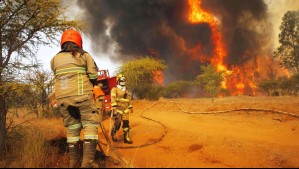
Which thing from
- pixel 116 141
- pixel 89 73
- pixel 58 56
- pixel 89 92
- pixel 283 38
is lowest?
pixel 116 141

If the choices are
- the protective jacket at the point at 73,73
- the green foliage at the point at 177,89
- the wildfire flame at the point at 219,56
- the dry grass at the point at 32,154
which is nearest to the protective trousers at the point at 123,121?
the dry grass at the point at 32,154

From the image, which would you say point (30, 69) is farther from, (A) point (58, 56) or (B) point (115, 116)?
(B) point (115, 116)

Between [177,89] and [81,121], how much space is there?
1364 inches

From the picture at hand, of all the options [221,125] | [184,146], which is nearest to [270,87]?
[221,125]

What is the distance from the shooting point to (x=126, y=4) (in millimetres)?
50219

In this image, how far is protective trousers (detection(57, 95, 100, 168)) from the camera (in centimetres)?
460

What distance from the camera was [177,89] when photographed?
3897 cm

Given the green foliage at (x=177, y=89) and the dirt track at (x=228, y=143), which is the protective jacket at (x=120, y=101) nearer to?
the dirt track at (x=228, y=143)

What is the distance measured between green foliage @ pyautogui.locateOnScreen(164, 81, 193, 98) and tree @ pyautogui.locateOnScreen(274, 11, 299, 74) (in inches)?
564

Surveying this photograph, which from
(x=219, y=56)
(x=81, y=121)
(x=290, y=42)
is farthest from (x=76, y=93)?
(x=219, y=56)

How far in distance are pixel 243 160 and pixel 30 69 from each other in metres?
5.62

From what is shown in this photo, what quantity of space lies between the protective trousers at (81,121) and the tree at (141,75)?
2076 centimetres

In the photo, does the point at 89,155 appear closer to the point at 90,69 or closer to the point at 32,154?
the point at 32,154

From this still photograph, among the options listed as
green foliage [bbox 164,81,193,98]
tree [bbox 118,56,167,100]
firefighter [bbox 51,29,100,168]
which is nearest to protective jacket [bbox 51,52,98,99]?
firefighter [bbox 51,29,100,168]
